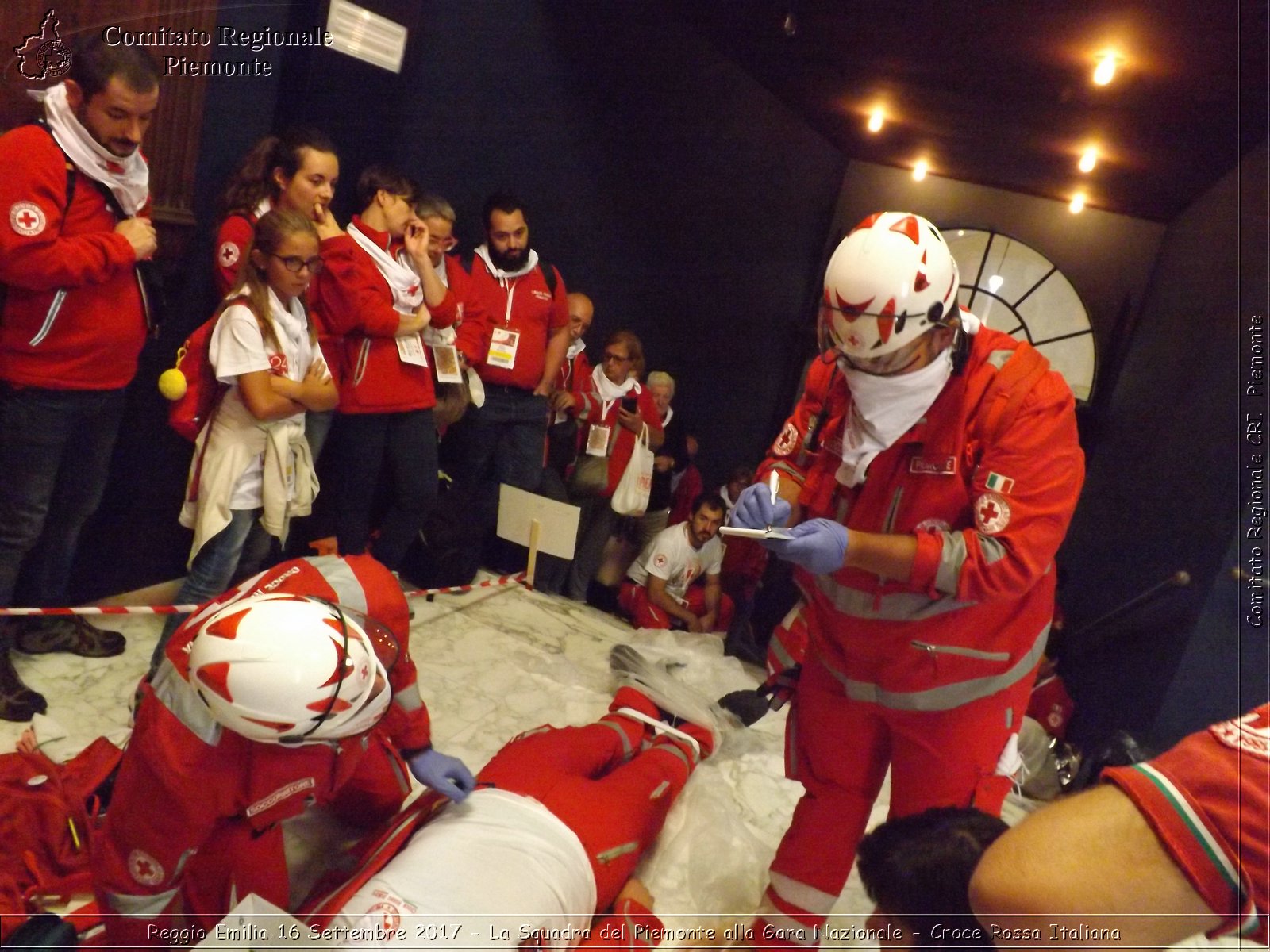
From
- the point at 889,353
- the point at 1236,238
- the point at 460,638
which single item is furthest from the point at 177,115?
the point at 1236,238

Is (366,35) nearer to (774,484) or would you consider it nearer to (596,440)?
(596,440)

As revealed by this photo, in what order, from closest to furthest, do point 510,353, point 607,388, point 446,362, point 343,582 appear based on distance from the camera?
point 343,582 < point 446,362 < point 510,353 < point 607,388

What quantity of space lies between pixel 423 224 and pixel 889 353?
1.80m

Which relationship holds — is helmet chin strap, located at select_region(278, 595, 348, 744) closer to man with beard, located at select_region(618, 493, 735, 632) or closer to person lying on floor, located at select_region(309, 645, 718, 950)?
person lying on floor, located at select_region(309, 645, 718, 950)

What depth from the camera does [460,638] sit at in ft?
9.71

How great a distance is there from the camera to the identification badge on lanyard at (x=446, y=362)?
2922mm

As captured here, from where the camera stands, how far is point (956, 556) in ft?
4.46

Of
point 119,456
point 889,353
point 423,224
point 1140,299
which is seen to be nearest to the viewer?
point 889,353

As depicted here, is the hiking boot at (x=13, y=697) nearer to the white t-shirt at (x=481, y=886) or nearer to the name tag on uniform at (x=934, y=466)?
the white t-shirt at (x=481, y=886)

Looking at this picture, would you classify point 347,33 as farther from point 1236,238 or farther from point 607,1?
point 1236,238

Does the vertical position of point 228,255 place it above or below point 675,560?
above

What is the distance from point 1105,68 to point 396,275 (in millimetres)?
2772

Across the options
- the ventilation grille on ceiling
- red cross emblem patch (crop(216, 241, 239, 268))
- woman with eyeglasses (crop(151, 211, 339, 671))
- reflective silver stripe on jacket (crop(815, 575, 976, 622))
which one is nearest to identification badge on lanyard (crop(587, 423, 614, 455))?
A: woman with eyeglasses (crop(151, 211, 339, 671))

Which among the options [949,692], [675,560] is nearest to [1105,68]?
[675,560]
